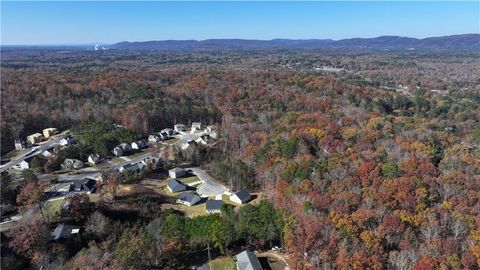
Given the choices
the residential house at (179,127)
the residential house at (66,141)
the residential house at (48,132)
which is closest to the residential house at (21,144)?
the residential house at (48,132)

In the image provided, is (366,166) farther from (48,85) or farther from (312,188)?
(48,85)

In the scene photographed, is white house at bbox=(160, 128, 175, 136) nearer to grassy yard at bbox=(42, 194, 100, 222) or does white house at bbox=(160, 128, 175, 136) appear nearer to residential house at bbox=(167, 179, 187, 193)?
residential house at bbox=(167, 179, 187, 193)

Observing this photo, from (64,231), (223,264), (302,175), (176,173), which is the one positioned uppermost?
(302,175)

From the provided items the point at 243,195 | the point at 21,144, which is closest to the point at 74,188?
the point at 243,195

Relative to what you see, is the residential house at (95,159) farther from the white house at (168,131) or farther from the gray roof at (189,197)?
the gray roof at (189,197)

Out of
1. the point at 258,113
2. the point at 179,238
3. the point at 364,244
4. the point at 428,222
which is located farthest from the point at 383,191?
the point at 258,113

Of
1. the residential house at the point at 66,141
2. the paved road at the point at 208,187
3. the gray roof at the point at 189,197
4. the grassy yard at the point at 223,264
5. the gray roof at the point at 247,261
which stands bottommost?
the paved road at the point at 208,187

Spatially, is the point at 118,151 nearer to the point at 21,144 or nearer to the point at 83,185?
the point at 83,185

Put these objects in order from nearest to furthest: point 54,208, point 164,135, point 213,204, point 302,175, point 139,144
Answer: point 54,208 < point 213,204 < point 302,175 < point 139,144 < point 164,135
